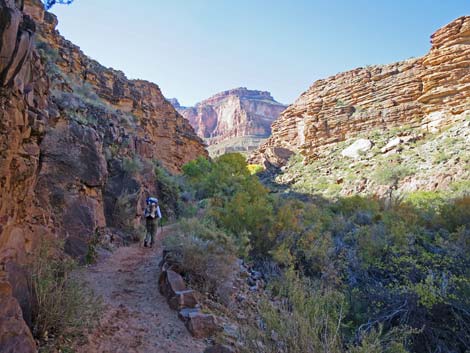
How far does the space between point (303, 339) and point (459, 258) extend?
245 inches

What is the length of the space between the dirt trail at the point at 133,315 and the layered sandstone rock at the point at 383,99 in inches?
1301

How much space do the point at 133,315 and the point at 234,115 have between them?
108m

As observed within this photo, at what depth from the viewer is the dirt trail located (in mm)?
3955

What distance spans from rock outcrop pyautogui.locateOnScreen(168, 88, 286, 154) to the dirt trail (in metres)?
87.5

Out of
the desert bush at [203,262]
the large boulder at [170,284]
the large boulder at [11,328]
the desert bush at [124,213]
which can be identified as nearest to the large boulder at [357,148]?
the desert bush at [124,213]

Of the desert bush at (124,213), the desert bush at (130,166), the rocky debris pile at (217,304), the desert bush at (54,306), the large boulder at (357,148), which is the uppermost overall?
the large boulder at (357,148)

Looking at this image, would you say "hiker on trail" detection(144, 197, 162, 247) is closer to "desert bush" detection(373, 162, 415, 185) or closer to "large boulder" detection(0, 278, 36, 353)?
"large boulder" detection(0, 278, 36, 353)

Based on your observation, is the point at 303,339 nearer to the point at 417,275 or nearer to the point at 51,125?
the point at 417,275

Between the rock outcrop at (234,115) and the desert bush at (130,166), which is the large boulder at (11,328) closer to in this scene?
the desert bush at (130,166)

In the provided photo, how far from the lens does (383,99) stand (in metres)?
37.5

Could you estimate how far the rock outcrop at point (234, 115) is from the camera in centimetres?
10167

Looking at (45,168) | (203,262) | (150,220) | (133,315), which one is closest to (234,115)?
(150,220)

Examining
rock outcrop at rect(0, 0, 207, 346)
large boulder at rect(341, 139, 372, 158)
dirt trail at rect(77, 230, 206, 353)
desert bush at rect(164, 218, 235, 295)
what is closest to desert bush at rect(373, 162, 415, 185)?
large boulder at rect(341, 139, 372, 158)

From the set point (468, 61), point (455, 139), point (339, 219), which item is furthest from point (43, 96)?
point (468, 61)
